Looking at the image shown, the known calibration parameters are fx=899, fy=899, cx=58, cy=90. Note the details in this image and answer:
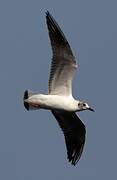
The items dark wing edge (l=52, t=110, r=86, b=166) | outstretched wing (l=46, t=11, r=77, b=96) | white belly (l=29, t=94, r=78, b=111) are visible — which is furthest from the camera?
dark wing edge (l=52, t=110, r=86, b=166)

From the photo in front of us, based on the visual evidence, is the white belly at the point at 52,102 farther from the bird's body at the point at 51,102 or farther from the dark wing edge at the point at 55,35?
the dark wing edge at the point at 55,35

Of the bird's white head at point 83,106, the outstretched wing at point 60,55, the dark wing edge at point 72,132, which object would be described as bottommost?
the dark wing edge at point 72,132

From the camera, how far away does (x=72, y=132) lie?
29734mm

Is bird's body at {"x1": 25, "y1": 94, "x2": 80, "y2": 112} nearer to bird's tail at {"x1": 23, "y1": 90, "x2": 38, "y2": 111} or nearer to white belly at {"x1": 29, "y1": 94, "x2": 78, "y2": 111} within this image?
white belly at {"x1": 29, "y1": 94, "x2": 78, "y2": 111}

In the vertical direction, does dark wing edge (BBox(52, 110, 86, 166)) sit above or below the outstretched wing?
below

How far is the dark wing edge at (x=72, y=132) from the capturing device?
A: 2925 centimetres

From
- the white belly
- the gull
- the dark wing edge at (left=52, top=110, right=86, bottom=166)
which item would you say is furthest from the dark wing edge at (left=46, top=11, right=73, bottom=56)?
the dark wing edge at (left=52, top=110, right=86, bottom=166)

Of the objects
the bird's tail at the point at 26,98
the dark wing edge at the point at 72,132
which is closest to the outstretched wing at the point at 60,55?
the bird's tail at the point at 26,98

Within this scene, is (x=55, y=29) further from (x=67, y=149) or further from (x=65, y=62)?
(x=67, y=149)

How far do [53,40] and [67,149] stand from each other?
4.19 metres

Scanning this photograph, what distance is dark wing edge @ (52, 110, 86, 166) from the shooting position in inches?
1152

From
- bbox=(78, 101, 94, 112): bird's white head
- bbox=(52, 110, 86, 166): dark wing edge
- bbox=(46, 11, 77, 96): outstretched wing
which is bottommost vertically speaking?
bbox=(52, 110, 86, 166): dark wing edge

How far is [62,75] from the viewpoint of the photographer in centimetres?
2834

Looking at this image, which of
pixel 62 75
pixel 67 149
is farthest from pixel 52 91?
pixel 67 149
